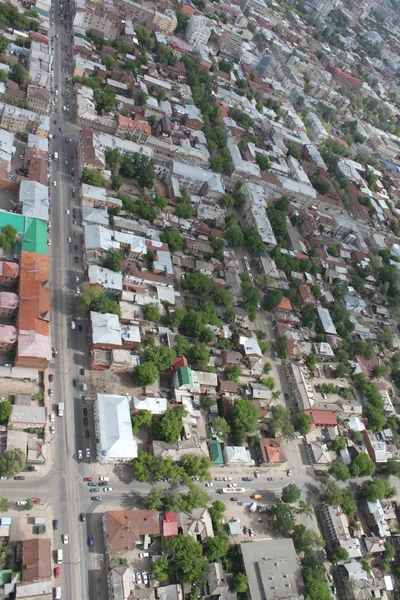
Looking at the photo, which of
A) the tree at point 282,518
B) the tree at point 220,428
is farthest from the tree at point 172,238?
the tree at point 282,518

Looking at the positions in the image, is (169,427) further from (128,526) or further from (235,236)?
(235,236)

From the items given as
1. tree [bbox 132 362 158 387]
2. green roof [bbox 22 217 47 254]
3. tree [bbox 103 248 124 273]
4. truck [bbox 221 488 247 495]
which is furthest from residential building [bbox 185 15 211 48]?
truck [bbox 221 488 247 495]

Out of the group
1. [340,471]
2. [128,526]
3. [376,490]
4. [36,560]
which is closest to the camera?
[36,560]

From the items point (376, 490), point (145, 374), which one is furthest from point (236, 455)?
Answer: point (376, 490)

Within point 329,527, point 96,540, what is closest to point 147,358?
point 96,540

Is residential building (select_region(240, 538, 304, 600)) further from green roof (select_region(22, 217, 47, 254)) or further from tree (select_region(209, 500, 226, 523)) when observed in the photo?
green roof (select_region(22, 217, 47, 254))

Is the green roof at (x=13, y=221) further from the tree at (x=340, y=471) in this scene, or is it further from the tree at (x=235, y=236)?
the tree at (x=340, y=471)
